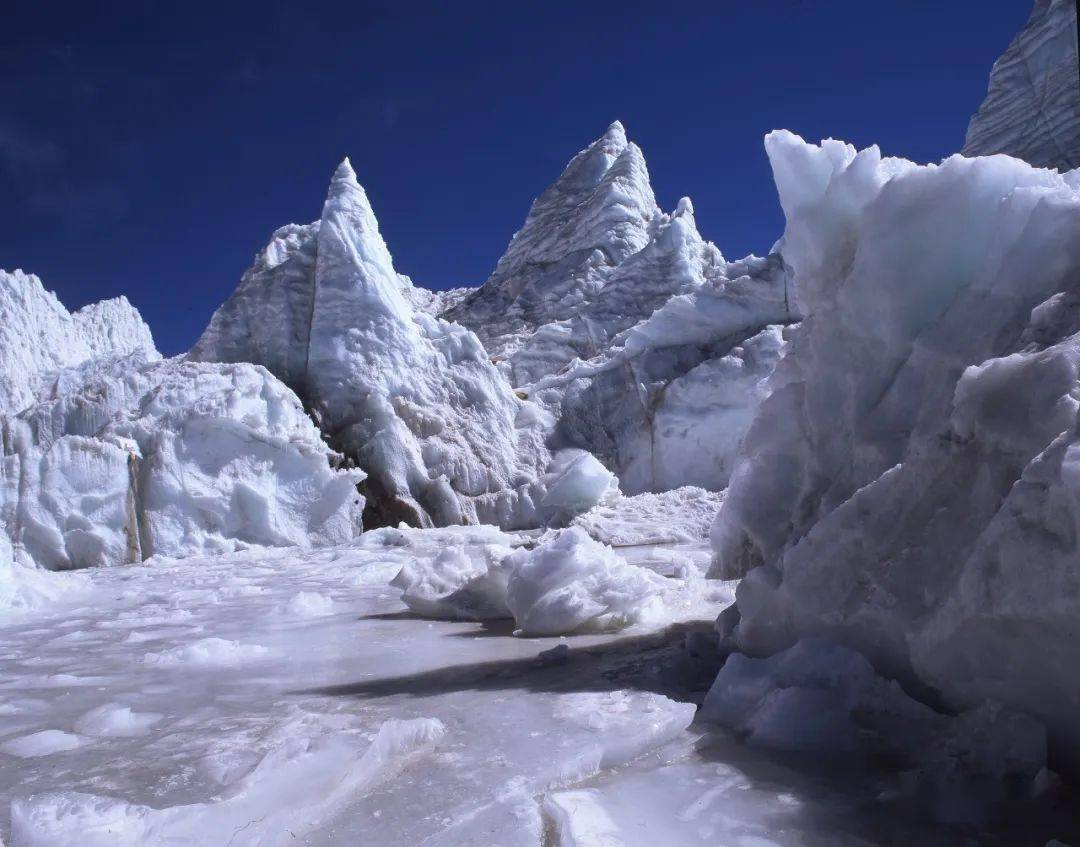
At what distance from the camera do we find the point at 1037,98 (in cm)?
973

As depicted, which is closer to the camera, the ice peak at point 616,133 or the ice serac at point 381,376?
the ice serac at point 381,376

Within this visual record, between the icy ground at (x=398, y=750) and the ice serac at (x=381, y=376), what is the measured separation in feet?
23.8

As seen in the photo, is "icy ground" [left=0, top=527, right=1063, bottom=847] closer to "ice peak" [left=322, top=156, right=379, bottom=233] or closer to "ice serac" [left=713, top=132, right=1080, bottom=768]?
"ice serac" [left=713, top=132, right=1080, bottom=768]

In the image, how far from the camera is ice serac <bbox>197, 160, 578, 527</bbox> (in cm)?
1111

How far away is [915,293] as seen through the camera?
247cm

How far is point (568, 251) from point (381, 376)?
1085cm

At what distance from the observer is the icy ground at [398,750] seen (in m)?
1.45

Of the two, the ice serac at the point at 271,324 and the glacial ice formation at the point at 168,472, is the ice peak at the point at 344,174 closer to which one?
the ice serac at the point at 271,324

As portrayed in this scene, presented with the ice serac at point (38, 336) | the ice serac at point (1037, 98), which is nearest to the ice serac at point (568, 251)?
the ice serac at point (38, 336)

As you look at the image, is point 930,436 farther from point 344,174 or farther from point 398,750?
point 344,174

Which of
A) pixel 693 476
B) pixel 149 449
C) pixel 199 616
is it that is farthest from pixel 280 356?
pixel 199 616

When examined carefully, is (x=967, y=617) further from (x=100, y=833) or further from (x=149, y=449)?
(x=149, y=449)

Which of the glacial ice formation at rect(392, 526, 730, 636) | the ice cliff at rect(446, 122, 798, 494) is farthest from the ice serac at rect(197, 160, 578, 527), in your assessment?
the glacial ice formation at rect(392, 526, 730, 636)

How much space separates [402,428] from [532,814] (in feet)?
32.3
